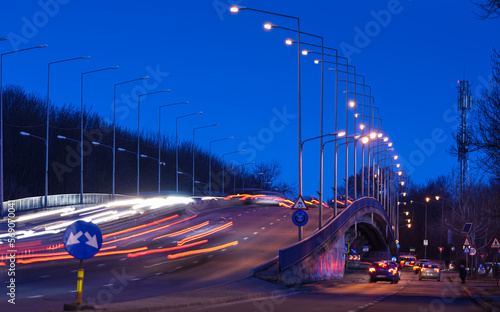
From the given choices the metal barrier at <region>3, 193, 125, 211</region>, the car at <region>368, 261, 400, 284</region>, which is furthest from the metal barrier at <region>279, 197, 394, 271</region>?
the metal barrier at <region>3, 193, 125, 211</region>

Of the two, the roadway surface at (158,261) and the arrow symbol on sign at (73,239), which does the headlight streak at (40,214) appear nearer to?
the roadway surface at (158,261)

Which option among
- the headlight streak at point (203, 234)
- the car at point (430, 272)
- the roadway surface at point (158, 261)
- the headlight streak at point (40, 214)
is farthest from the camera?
the car at point (430, 272)

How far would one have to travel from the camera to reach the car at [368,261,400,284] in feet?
164

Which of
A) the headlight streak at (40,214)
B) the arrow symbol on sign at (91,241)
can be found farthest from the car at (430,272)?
the arrow symbol on sign at (91,241)

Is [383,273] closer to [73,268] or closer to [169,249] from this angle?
[169,249]

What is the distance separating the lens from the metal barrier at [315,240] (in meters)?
31.7

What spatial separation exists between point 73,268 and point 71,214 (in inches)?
1300

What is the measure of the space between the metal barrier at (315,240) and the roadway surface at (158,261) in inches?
85.7

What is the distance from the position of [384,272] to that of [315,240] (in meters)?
11.3

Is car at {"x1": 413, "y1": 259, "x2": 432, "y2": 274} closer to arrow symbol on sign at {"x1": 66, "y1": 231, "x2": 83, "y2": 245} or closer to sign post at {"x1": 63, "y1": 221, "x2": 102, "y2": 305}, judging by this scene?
sign post at {"x1": 63, "y1": 221, "x2": 102, "y2": 305}

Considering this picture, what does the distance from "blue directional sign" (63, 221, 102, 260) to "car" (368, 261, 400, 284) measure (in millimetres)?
37098

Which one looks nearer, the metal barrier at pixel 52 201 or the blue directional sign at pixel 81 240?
the blue directional sign at pixel 81 240

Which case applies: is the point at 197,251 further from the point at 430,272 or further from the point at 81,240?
the point at 81,240

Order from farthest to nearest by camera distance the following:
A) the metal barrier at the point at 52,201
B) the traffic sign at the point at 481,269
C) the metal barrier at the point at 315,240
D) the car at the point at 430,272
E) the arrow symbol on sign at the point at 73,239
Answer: the traffic sign at the point at 481,269 → the metal barrier at the point at 52,201 → the car at the point at 430,272 → the metal barrier at the point at 315,240 → the arrow symbol on sign at the point at 73,239
